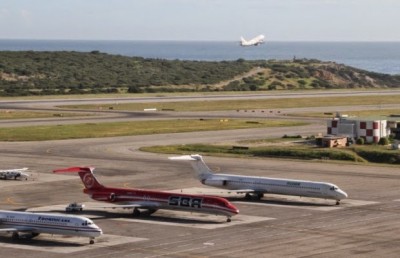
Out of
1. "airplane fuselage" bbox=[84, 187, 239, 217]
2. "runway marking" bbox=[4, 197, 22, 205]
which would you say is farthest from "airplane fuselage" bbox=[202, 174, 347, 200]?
"runway marking" bbox=[4, 197, 22, 205]

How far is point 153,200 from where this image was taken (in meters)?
80.4

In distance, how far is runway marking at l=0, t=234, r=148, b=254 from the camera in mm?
67688

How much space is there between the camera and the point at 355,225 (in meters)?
77.8

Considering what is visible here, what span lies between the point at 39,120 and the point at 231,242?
352 feet

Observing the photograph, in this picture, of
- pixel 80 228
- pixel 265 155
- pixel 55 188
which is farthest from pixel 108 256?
pixel 265 155

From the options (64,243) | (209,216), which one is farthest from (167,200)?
(64,243)

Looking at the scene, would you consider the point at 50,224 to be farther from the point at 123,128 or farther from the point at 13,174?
the point at 123,128

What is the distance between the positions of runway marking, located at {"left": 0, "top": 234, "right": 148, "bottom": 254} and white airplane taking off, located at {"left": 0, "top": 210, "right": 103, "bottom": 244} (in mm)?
755

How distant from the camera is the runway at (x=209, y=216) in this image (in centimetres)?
6788

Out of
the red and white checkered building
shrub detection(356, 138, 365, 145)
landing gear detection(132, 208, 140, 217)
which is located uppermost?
the red and white checkered building

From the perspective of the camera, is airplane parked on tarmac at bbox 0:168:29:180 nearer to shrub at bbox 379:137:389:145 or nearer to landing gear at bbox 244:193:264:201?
landing gear at bbox 244:193:264:201

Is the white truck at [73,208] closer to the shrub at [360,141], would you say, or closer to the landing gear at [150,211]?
the landing gear at [150,211]

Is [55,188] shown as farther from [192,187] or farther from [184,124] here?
[184,124]

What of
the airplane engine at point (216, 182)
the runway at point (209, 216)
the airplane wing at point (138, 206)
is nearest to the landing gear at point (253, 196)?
the runway at point (209, 216)
